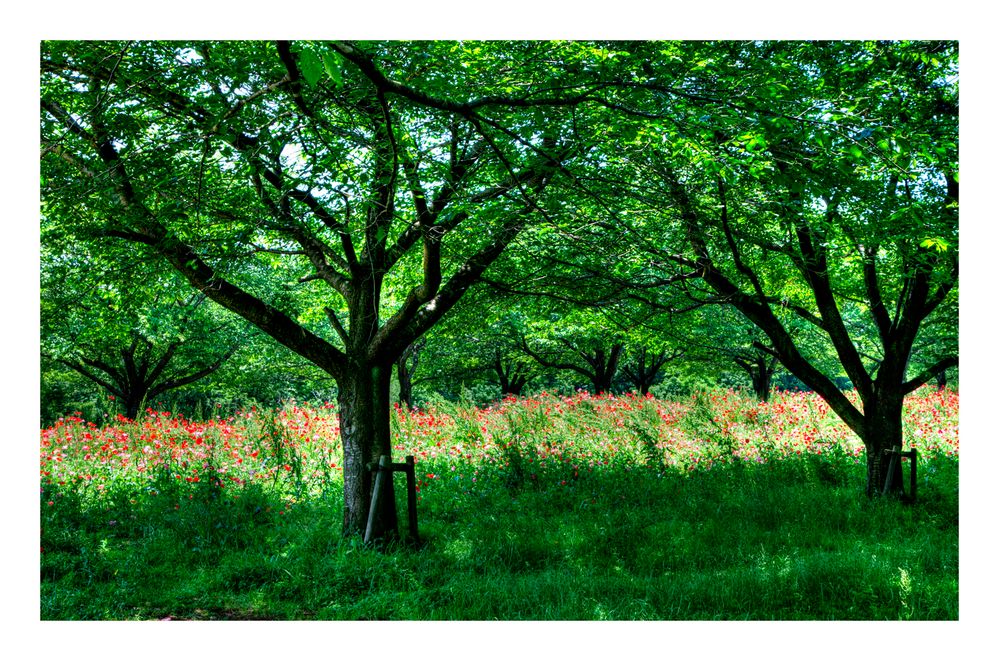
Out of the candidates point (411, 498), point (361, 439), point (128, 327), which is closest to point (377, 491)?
point (411, 498)

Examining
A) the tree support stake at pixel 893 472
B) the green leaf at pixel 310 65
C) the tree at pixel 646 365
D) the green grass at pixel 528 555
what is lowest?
the green grass at pixel 528 555

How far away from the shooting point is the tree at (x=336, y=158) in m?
3.27

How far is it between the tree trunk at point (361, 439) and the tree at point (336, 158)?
0.01 meters

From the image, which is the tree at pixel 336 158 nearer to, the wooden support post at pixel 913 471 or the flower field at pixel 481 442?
the flower field at pixel 481 442

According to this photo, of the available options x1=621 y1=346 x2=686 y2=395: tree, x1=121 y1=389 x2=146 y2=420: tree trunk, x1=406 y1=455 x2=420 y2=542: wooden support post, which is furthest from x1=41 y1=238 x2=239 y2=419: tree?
x1=621 y1=346 x2=686 y2=395: tree

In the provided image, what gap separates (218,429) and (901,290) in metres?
8.29

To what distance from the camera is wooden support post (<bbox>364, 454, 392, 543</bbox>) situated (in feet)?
16.6

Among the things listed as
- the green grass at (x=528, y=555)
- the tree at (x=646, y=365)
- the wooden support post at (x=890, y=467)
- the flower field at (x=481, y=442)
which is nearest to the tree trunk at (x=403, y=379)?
the flower field at (x=481, y=442)

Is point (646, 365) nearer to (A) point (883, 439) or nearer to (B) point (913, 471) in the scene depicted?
(A) point (883, 439)

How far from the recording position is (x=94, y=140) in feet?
13.7

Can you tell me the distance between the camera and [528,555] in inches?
202

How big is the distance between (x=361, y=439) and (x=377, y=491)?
482 millimetres

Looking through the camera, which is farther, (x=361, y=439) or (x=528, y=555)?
(x=361, y=439)

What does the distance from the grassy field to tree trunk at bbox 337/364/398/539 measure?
0.94 ft
